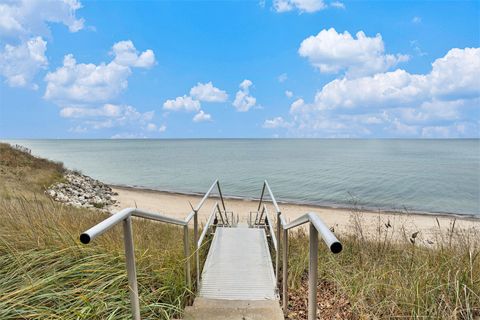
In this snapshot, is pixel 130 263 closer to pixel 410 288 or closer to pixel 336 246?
pixel 336 246

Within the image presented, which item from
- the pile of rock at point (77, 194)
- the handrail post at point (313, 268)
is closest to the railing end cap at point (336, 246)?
the handrail post at point (313, 268)

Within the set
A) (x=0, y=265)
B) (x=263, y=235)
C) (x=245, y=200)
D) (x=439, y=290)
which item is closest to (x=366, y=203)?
(x=245, y=200)

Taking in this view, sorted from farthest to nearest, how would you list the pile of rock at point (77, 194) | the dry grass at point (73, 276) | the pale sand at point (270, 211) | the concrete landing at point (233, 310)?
the pile of rock at point (77, 194), the pale sand at point (270, 211), the concrete landing at point (233, 310), the dry grass at point (73, 276)

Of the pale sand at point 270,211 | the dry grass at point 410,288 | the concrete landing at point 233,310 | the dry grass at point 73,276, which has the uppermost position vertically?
the dry grass at point 73,276

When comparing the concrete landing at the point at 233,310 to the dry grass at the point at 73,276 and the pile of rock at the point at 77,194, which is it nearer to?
the dry grass at the point at 73,276

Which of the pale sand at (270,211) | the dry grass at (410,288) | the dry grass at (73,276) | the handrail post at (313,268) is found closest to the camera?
the handrail post at (313,268)

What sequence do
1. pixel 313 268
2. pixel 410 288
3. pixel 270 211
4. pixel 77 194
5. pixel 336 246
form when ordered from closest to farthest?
pixel 336 246, pixel 313 268, pixel 410 288, pixel 270 211, pixel 77 194

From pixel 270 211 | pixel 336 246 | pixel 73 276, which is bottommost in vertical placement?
pixel 270 211

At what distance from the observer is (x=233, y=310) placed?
10.3ft

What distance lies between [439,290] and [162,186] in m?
29.0

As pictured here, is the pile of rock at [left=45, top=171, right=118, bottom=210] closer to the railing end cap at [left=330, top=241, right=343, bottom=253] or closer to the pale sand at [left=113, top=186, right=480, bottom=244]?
the pale sand at [left=113, top=186, right=480, bottom=244]

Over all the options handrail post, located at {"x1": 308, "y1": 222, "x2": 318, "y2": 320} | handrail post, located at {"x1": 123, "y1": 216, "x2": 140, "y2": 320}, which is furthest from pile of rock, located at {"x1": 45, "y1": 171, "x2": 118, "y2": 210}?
handrail post, located at {"x1": 308, "y1": 222, "x2": 318, "y2": 320}

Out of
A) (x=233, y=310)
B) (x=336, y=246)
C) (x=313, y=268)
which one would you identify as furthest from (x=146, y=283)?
(x=336, y=246)

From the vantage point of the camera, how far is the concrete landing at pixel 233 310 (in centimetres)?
294
